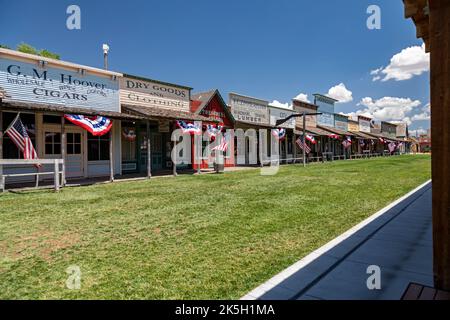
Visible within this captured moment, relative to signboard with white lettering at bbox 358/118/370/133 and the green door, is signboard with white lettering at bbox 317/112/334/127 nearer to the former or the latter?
signboard with white lettering at bbox 358/118/370/133

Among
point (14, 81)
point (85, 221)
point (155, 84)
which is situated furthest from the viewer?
point (155, 84)

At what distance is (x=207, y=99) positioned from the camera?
1941 centimetres

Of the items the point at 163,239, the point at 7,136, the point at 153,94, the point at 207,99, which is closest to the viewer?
the point at 163,239

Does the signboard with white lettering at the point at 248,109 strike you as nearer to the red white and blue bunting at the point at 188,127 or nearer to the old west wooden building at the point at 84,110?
the old west wooden building at the point at 84,110

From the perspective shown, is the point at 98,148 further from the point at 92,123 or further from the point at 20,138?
the point at 20,138

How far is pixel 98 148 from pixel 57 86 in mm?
3294

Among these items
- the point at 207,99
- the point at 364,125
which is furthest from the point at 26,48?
the point at 364,125

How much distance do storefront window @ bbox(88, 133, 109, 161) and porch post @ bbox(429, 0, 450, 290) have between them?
13942 millimetres

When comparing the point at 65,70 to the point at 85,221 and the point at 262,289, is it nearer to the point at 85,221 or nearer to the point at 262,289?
the point at 85,221

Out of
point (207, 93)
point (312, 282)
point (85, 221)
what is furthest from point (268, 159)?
point (312, 282)

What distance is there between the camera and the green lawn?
3115 millimetres

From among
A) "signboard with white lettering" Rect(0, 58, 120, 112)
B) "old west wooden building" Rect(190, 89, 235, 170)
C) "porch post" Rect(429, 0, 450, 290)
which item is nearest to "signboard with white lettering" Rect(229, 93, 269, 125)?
"old west wooden building" Rect(190, 89, 235, 170)

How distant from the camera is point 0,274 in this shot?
3416 mm
